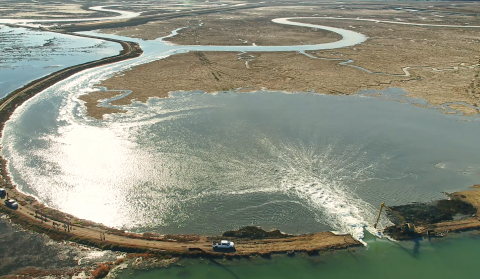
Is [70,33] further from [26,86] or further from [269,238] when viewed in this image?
[269,238]

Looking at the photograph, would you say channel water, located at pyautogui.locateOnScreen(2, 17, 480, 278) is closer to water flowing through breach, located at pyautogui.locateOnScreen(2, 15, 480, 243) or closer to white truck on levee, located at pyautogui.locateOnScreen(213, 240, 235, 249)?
water flowing through breach, located at pyautogui.locateOnScreen(2, 15, 480, 243)

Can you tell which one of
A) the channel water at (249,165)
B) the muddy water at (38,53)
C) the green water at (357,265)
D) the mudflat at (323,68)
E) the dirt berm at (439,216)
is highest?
the muddy water at (38,53)

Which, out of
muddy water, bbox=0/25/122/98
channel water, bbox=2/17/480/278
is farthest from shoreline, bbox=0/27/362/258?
muddy water, bbox=0/25/122/98

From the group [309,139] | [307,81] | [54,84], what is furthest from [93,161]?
[307,81]

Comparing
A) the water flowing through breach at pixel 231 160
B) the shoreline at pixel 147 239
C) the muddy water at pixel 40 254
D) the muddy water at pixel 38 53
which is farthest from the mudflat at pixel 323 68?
the muddy water at pixel 40 254

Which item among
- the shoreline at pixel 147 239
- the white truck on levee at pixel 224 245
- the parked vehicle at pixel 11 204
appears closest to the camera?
the white truck on levee at pixel 224 245

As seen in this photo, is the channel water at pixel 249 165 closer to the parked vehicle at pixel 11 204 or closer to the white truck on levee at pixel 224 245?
the white truck on levee at pixel 224 245
